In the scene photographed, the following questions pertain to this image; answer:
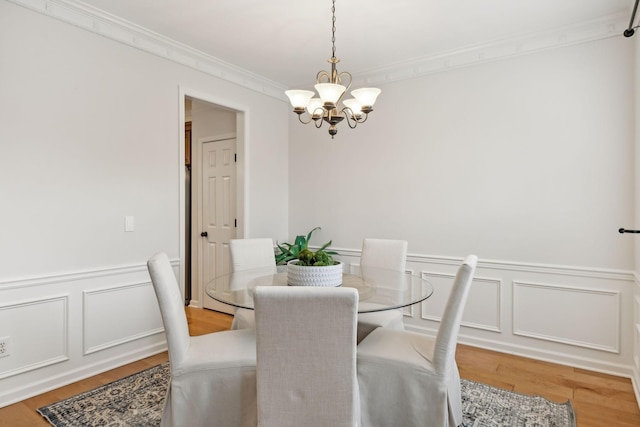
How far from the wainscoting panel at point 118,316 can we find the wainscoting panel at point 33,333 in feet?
0.52

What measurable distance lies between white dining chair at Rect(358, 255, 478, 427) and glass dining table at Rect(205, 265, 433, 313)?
0.83ft

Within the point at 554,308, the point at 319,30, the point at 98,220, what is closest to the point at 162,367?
the point at 98,220

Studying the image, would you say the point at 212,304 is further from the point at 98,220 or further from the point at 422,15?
the point at 422,15

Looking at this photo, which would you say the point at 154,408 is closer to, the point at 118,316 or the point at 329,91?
the point at 118,316

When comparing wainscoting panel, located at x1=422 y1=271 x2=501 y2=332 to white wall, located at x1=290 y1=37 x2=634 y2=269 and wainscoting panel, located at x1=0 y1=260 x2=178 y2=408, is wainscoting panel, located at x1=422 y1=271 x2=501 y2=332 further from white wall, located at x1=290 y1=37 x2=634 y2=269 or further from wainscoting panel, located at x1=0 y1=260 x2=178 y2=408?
wainscoting panel, located at x1=0 y1=260 x2=178 y2=408

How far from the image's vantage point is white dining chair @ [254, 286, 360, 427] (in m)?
1.52

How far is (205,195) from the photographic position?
15.1 ft

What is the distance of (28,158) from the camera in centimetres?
243

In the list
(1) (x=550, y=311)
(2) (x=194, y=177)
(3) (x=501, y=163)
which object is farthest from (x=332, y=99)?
(2) (x=194, y=177)

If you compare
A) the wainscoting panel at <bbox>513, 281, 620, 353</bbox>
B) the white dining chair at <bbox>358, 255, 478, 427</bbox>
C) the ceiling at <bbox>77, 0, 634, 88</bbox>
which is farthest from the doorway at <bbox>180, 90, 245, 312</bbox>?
the wainscoting panel at <bbox>513, 281, 620, 353</bbox>

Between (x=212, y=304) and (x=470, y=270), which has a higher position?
(x=470, y=270)

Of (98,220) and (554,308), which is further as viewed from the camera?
(554,308)

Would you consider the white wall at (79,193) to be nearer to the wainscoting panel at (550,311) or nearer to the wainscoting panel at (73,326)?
the wainscoting panel at (73,326)

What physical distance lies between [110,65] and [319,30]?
160 centimetres
